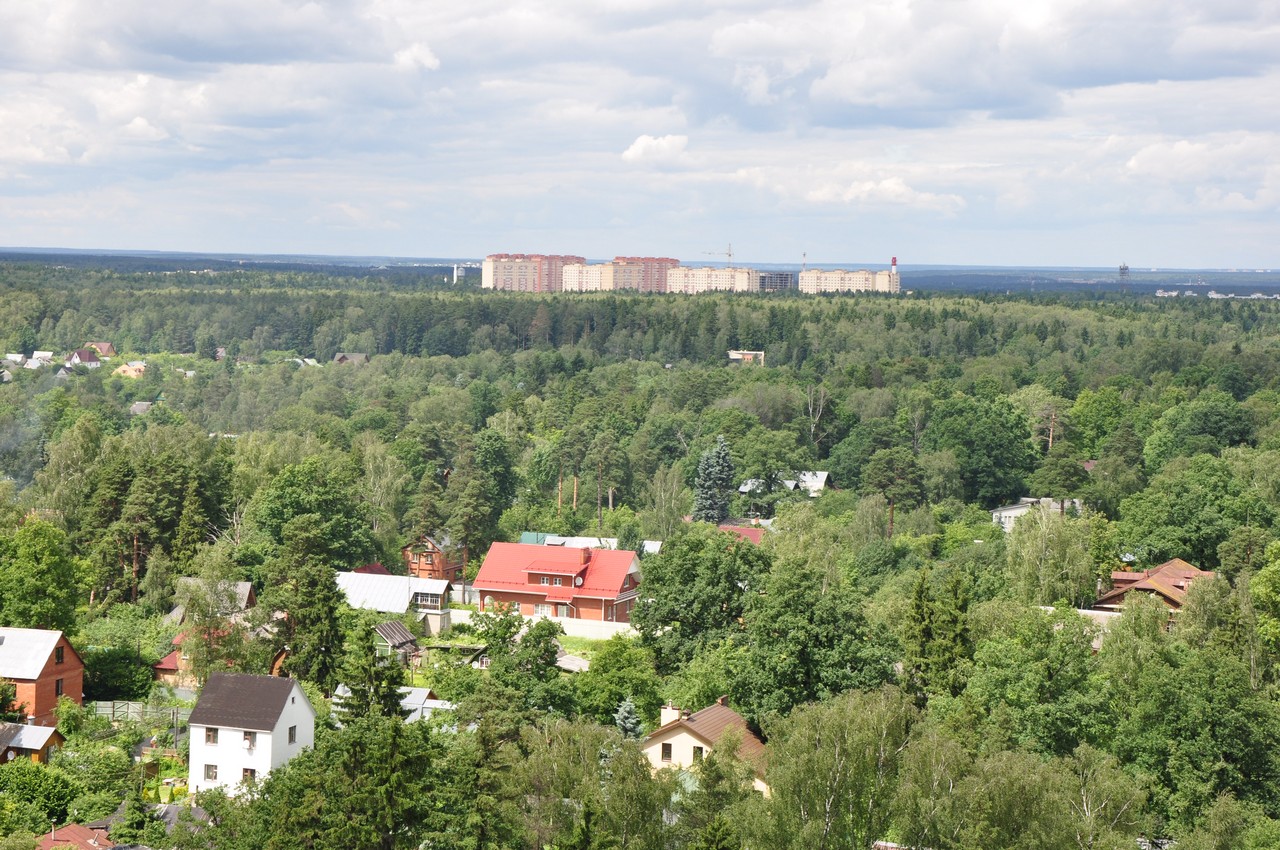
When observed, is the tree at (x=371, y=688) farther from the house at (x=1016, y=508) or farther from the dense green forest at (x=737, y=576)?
the house at (x=1016, y=508)

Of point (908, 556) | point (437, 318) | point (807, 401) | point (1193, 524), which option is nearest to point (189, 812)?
point (908, 556)

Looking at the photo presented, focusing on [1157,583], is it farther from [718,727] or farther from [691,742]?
[691,742]

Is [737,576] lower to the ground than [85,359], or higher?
higher

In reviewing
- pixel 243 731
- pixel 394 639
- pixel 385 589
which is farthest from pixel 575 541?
pixel 243 731

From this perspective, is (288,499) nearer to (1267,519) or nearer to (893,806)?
(893,806)

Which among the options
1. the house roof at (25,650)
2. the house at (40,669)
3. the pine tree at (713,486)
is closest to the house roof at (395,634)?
the house at (40,669)

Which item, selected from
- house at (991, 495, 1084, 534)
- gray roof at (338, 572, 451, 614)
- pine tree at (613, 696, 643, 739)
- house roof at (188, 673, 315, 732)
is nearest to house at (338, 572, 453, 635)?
gray roof at (338, 572, 451, 614)

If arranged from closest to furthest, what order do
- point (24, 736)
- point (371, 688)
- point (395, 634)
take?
point (371, 688), point (24, 736), point (395, 634)
